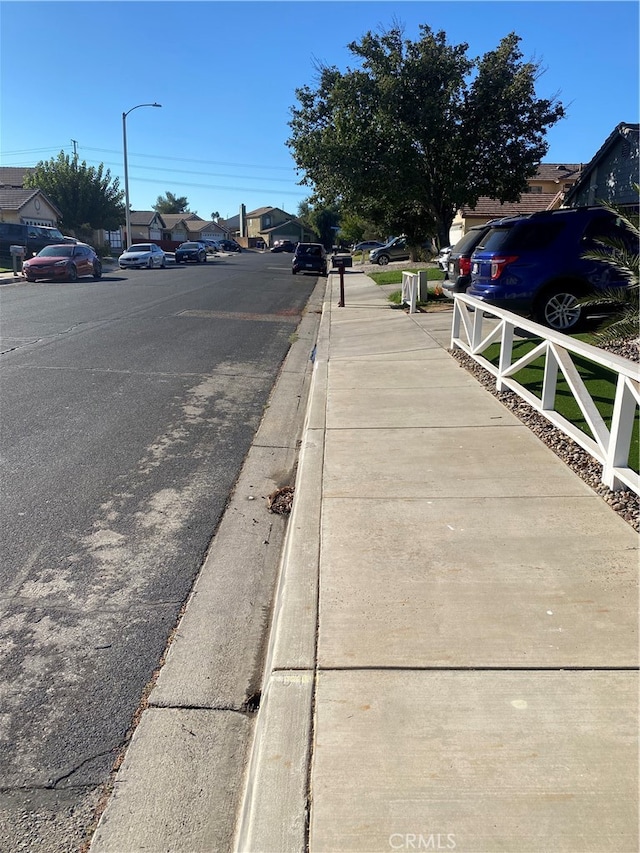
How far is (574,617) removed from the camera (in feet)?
11.5

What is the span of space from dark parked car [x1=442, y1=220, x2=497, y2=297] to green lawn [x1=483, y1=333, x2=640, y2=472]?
14.2 feet

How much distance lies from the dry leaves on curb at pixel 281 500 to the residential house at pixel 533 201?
30910 millimetres

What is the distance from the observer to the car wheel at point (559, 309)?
11.0 m

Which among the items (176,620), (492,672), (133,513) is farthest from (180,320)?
(492,672)

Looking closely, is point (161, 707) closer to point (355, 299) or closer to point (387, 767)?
point (387, 767)

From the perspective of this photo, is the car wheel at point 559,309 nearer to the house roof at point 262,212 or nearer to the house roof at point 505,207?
the house roof at point 505,207

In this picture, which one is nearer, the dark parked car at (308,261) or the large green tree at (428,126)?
the large green tree at (428,126)

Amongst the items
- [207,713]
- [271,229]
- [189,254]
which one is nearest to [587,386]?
[207,713]

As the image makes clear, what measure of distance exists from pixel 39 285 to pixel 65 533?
23.1 m

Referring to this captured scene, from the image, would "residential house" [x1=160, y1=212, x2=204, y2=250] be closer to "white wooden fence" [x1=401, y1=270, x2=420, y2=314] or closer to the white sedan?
the white sedan

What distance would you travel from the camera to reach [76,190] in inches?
2045

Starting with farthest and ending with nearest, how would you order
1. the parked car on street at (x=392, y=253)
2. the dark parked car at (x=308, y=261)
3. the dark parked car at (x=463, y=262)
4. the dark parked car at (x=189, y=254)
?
the dark parked car at (x=189, y=254) < the parked car on street at (x=392, y=253) < the dark parked car at (x=308, y=261) < the dark parked car at (x=463, y=262)

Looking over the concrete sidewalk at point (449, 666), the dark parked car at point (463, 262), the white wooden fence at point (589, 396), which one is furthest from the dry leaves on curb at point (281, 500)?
the dark parked car at point (463, 262)

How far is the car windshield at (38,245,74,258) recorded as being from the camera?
1100 inches
